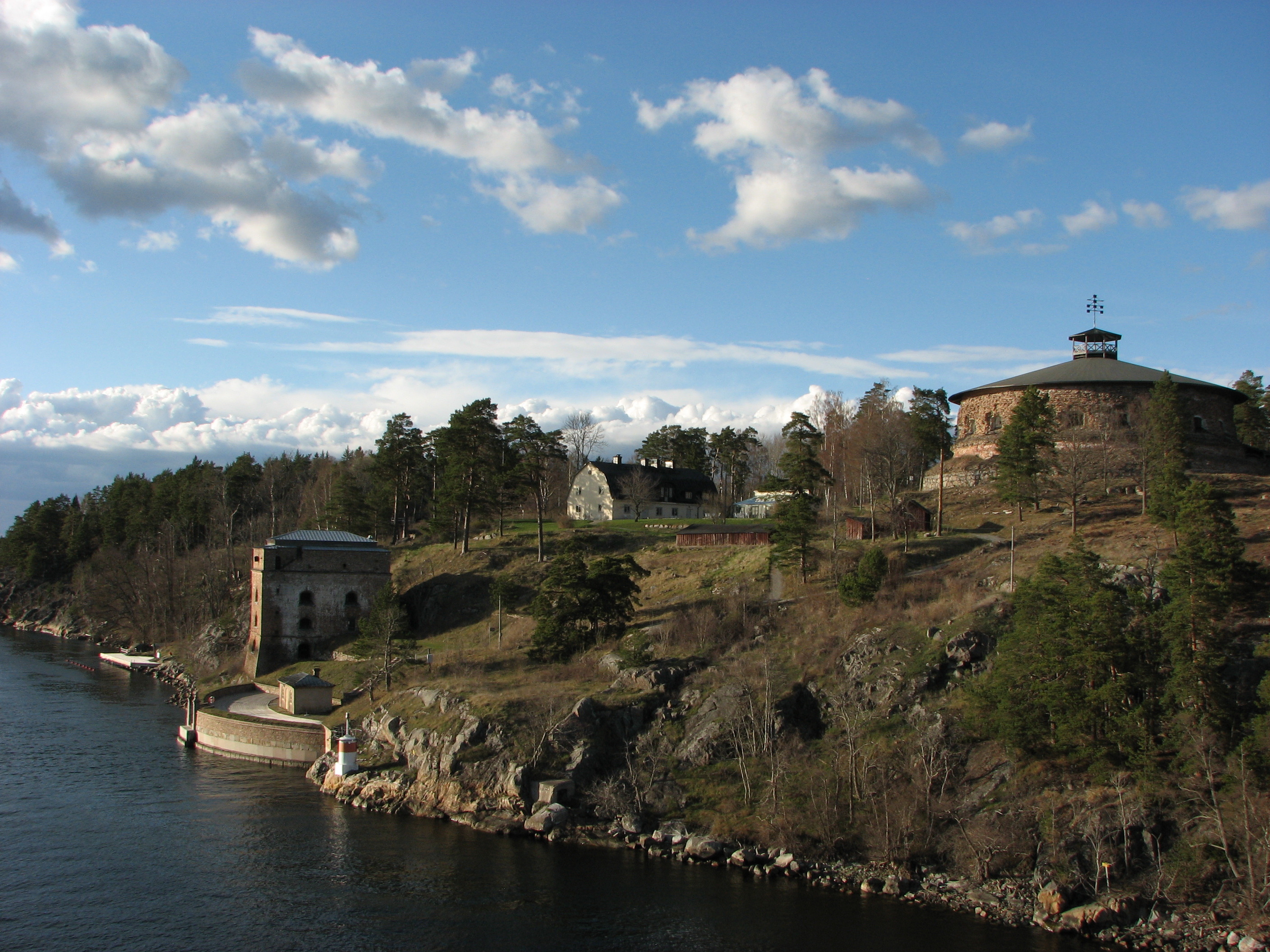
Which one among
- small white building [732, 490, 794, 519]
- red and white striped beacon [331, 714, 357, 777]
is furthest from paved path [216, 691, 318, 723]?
small white building [732, 490, 794, 519]

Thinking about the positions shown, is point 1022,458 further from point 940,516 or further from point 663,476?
point 663,476

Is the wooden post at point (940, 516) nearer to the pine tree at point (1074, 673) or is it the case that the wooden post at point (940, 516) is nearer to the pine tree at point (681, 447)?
the pine tree at point (1074, 673)

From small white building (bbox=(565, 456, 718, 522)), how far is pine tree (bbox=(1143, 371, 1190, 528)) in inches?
1443

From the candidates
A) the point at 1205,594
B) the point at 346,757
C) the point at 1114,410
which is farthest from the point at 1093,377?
the point at 346,757

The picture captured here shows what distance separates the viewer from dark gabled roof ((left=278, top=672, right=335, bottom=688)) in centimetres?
4753

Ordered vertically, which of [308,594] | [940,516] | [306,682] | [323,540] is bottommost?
[306,682]

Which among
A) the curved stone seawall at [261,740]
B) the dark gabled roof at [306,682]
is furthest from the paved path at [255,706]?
the dark gabled roof at [306,682]

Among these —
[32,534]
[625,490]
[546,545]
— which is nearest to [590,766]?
[546,545]

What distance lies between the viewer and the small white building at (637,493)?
78.4m

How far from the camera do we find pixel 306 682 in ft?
156

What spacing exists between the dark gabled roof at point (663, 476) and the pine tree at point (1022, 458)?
3572cm

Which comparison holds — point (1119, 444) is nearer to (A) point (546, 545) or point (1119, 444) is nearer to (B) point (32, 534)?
(A) point (546, 545)

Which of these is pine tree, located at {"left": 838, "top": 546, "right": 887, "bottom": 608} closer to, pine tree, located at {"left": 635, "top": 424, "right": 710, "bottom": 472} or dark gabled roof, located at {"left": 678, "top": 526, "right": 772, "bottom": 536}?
dark gabled roof, located at {"left": 678, "top": 526, "right": 772, "bottom": 536}

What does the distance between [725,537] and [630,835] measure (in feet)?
89.8
